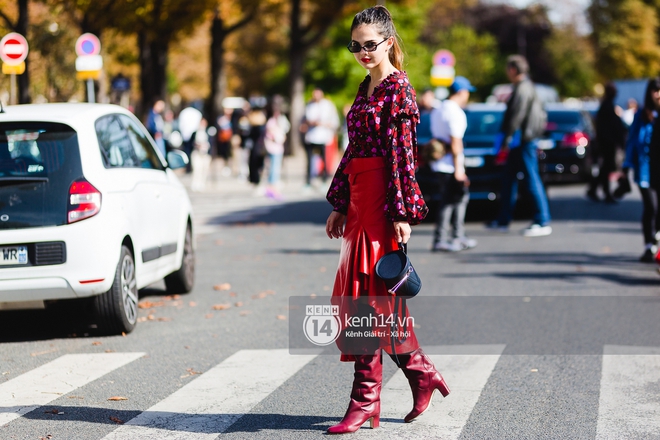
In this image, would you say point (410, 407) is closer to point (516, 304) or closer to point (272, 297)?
point (516, 304)

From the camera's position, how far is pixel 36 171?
7426 millimetres

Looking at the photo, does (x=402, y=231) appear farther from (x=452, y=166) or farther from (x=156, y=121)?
(x=156, y=121)

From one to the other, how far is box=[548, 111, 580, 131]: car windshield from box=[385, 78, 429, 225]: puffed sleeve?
18290mm

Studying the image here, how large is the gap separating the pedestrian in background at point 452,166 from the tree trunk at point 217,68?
80.8 ft

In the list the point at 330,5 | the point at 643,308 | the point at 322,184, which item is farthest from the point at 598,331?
the point at 330,5

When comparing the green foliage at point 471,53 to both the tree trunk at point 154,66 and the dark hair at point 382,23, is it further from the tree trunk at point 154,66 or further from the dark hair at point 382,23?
the dark hair at point 382,23

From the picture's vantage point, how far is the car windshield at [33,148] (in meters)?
7.43

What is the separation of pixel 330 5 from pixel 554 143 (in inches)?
758

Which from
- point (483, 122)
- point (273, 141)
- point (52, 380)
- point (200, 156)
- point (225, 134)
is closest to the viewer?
point (52, 380)

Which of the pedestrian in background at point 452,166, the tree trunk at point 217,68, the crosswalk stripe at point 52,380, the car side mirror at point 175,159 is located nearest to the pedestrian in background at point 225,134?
the tree trunk at point 217,68

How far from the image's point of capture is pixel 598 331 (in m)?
7.73

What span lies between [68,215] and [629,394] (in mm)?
3847

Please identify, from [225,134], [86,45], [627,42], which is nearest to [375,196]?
[86,45]

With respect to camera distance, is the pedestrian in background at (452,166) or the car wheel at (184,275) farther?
the pedestrian in background at (452,166)
